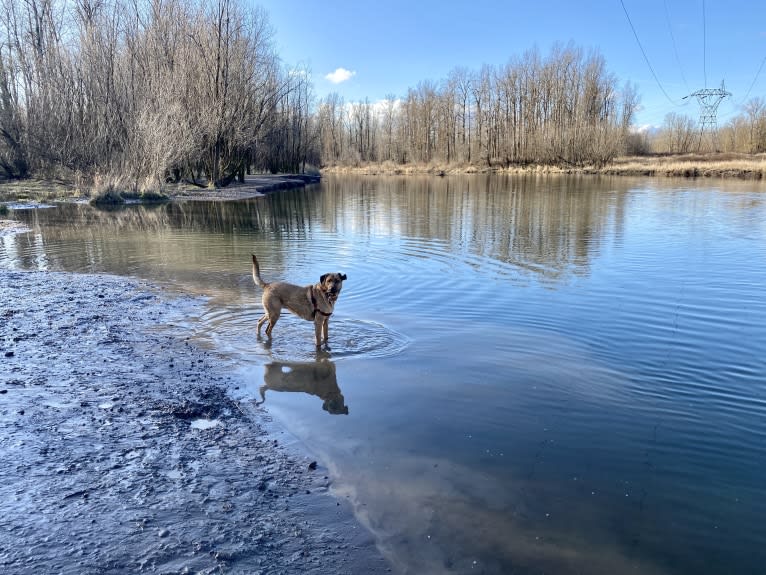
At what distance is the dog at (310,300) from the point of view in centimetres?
788

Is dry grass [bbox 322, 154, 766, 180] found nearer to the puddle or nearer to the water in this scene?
the water

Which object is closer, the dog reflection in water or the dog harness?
the dog reflection in water

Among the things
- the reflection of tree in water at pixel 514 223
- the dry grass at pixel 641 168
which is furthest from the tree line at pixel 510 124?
the reflection of tree in water at pixel 514 223

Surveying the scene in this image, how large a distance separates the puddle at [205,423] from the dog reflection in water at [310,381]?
66cm

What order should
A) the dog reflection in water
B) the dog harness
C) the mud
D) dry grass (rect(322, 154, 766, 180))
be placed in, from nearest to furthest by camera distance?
the mud → the dog reflection in water → the dog harness → dry grass (rect(322, 154, 766, 180))

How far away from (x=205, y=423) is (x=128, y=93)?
3466 cm

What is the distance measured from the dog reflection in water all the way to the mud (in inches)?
20.4

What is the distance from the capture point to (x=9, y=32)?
3869cm

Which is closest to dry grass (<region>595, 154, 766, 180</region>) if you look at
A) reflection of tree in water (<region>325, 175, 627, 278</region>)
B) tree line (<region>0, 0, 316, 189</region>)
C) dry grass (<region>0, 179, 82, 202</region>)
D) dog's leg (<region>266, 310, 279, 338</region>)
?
reflection of tree in water (<region>325, 175, 627, 278</region>)

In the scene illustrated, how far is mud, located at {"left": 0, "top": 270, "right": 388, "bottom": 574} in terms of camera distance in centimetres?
367

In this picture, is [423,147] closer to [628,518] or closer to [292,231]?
[292,231]

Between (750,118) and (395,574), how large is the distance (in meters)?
103

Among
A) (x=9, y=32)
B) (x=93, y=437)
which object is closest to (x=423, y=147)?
(x=9, y=32)

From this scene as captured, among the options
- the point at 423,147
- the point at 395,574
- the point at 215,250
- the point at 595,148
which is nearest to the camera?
the point at 395,574
